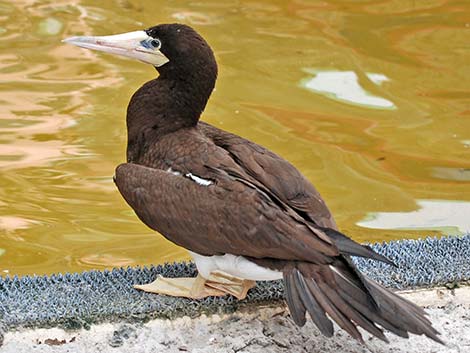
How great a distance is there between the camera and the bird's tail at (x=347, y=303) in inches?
114

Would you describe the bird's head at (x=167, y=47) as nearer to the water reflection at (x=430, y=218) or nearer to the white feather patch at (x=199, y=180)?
the white feather patch at (x=199, y=180)

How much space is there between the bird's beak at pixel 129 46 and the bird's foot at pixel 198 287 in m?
0.70

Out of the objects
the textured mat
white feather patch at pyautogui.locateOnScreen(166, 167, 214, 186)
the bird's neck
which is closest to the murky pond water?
the textured mat

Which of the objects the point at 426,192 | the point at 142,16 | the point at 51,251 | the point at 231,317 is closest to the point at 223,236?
the point at 231,317

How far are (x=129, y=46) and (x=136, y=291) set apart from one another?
0.79 m

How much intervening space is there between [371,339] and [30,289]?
3.36 ft

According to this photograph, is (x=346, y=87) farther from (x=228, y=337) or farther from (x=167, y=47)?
(x=228, y=337)

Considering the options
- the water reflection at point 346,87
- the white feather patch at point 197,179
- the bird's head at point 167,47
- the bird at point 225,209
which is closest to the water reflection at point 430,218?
the water reflection at point 346,87

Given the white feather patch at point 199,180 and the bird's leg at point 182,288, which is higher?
the white feather patch at point 199,180

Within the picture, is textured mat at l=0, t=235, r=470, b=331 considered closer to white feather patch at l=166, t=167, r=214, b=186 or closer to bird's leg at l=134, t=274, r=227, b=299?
bird's leg at l=134, t=274, r=227, b=299

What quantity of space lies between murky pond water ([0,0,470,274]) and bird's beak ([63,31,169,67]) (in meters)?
1.01

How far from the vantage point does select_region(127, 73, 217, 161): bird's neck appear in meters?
3.50

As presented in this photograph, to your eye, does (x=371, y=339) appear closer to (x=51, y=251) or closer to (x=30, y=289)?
(x=30, y=289)

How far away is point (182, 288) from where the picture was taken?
333 cm
